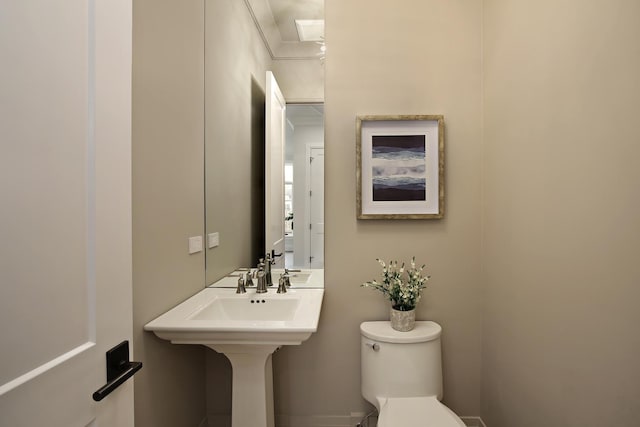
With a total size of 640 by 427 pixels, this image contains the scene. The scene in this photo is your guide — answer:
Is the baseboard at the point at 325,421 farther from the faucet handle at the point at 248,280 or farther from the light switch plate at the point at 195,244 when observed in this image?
the light switch plate at the point at 195,244

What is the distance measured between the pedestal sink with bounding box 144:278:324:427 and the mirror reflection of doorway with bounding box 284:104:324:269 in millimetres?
208

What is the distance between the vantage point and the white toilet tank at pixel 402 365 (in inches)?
60.8

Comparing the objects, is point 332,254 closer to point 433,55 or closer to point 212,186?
point 212,186

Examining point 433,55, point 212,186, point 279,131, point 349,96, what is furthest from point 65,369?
point 433,55

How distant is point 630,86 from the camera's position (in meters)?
0.89

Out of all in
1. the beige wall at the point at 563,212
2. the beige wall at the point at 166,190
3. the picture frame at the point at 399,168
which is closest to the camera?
the beige wall at the point at 563,212

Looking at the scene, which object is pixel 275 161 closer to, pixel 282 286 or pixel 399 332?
pixel 282 286

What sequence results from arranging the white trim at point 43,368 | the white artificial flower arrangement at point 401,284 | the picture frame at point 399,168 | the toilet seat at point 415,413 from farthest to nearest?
the picture frame at point 399,168
the white artificial flower arrangement at point 401,284
the toilet seat at point 415,413
the white trim at point 43,368

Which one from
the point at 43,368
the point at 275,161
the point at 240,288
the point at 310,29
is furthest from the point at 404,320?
the point at 310,29

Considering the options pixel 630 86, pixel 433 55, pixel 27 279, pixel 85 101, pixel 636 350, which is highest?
pixel 433 55

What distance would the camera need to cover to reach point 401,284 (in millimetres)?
1688

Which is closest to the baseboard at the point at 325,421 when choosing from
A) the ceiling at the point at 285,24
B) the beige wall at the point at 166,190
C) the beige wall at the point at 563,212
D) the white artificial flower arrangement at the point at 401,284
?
the beige wall at the point at 563,212

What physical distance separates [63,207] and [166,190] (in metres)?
0.76

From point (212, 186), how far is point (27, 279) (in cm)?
126
